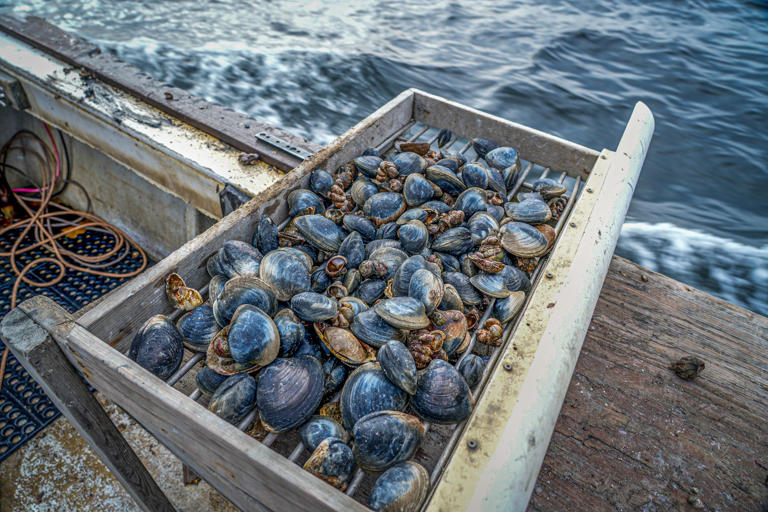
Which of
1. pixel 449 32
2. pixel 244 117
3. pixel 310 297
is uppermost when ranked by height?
pixel 310 297

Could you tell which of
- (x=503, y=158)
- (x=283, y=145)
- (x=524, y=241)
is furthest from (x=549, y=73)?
(x=524, y=241)

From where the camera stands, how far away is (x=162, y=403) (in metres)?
1.41

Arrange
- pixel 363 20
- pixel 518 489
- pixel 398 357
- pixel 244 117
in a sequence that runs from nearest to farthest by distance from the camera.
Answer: pixel 518 489, pixel 398 357, pixel 244 117, pixel 363 20

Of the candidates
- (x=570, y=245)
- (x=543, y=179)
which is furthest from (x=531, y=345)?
(x=543, y=179)

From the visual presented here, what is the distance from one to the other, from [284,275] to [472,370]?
0.95m

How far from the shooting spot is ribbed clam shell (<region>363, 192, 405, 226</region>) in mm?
2551

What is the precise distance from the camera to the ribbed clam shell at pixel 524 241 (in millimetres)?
2342

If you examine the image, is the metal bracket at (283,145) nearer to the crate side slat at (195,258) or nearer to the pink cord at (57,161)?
the crate side slat at (195,258)

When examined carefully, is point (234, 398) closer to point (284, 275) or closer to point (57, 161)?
point (284, 275)

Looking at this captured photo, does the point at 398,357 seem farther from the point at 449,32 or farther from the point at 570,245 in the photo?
the point at 449,32

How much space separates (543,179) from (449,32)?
9.26 metres

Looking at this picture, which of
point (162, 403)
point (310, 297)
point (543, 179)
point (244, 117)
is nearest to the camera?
point (162, 403)

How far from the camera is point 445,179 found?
9.13 feet

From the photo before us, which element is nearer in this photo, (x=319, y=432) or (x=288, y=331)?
(x=319, y=432)
